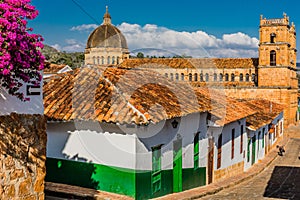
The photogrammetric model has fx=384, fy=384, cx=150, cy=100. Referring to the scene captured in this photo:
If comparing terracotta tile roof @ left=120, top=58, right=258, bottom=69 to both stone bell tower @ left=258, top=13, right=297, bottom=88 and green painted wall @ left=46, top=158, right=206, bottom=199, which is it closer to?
stone bell tower @ left=258, top=13, right=297, bottom=88

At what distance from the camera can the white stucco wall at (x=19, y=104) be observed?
5305mm

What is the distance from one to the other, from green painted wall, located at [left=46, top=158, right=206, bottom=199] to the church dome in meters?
44.5

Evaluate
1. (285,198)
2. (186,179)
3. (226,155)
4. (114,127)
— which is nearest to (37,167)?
(114,127)

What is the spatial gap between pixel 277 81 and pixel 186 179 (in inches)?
1406

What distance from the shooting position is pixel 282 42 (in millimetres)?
42656

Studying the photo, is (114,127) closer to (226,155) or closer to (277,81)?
(226,155)

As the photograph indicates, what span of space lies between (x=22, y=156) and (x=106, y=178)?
11.8 feet

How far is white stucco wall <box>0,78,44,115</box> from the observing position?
530 centimetres

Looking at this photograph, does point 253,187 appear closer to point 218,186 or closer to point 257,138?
point 218,186

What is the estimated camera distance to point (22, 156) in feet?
18.4

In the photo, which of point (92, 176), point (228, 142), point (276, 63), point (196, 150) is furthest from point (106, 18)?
point (92, 176)

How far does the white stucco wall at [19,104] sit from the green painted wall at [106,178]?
3.34 m

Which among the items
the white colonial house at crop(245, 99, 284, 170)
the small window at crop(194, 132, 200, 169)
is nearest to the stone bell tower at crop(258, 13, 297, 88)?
the white colonial house at crop(245, 99, 284, 170)

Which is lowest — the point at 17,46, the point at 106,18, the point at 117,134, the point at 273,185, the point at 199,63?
the point at 273,185
